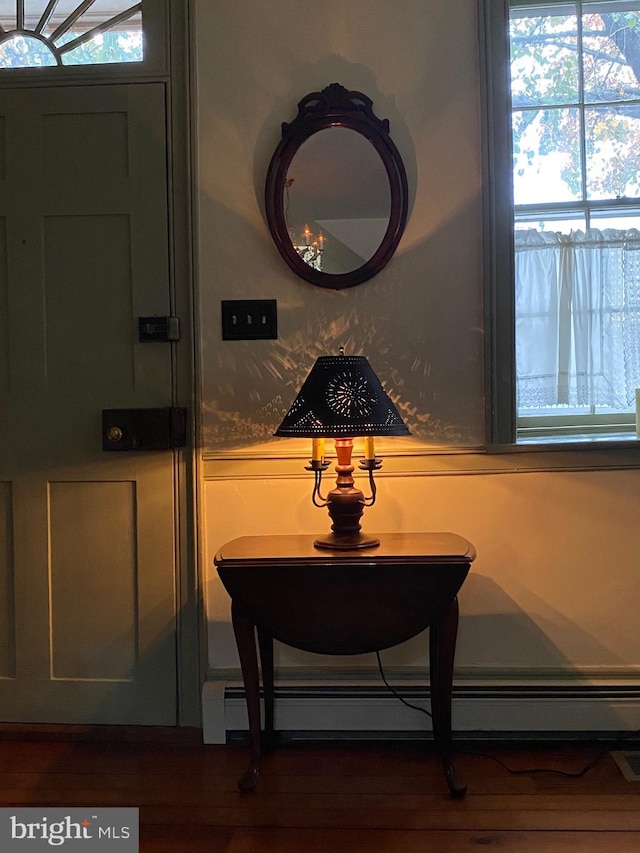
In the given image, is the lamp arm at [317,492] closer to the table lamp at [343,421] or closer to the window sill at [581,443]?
the table lamp at [343,421]

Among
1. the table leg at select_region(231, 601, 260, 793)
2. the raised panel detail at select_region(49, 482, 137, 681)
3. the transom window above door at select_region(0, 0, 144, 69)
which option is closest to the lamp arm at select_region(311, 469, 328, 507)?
the table leg at select_region(231, 601, 260, 793)

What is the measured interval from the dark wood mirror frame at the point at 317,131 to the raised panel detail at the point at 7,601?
124cm

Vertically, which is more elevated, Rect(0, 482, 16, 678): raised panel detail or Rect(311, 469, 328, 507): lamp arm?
Rect(311, 469, 328, 507): lamp arm

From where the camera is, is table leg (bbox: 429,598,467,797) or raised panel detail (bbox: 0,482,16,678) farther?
raised panel detail (bbox: 0,482,16,678)

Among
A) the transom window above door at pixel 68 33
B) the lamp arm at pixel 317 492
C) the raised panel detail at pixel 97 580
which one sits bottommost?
the raised panel detail at pixel 97 580

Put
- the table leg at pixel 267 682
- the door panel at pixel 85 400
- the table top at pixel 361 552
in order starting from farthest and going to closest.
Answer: the door panel at pixel 85 400 → the table leg at pixel 267 682 → the table top at pixel 361 552

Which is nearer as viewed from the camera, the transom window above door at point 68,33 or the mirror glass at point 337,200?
the mirror glass at point 337,200

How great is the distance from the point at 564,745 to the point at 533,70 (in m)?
2.24

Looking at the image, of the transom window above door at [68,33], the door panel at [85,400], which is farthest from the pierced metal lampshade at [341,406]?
the transom window above door at [68,33]

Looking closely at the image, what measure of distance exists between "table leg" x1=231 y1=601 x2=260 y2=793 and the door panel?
0.44 m

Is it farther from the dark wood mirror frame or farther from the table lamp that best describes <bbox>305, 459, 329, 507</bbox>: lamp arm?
the dark wood mirror frame

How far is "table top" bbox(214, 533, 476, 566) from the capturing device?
1953 mm

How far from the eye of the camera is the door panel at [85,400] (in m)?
2.41

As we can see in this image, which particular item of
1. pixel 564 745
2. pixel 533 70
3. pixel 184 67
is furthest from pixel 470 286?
pixel 564 745
